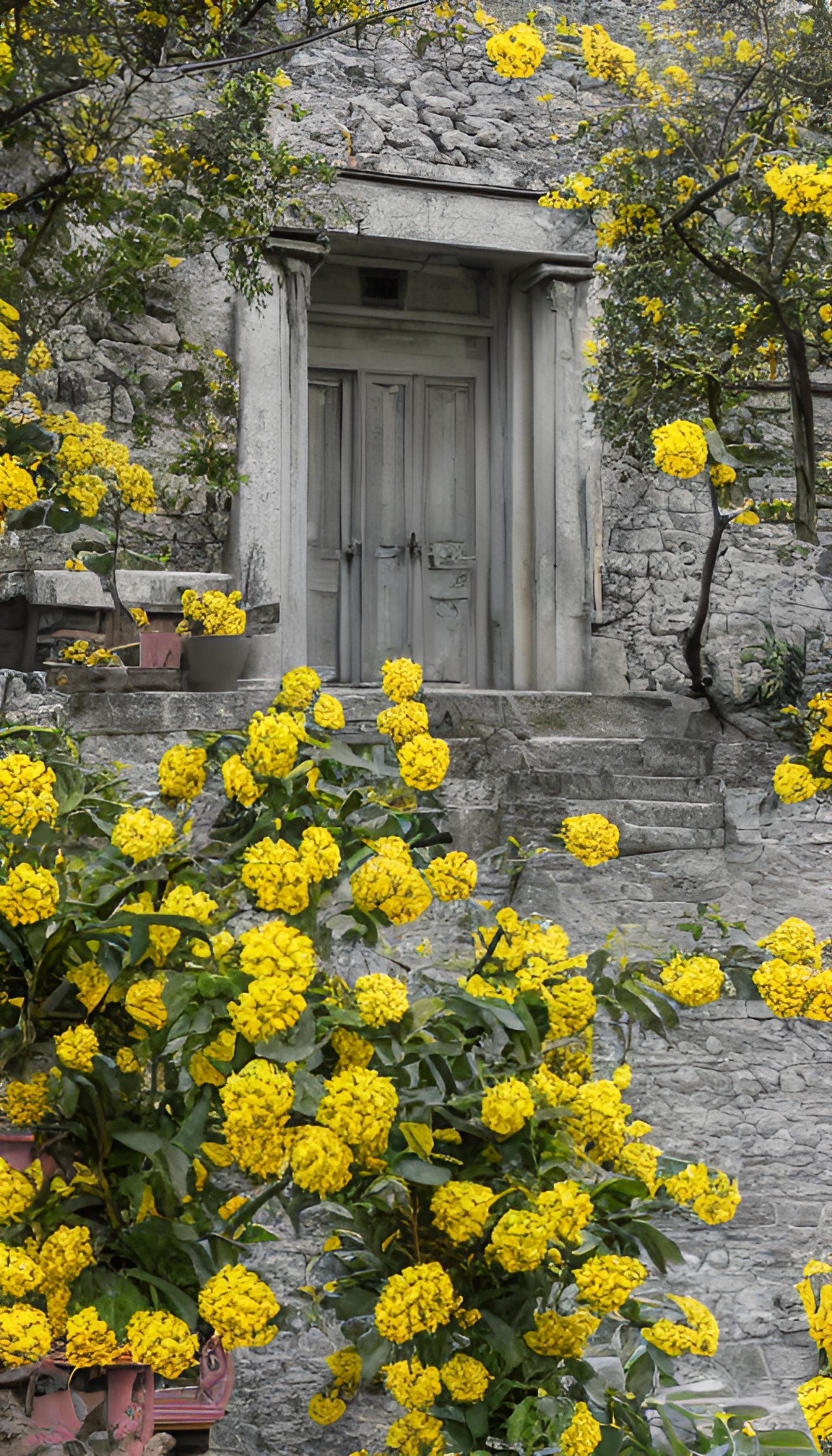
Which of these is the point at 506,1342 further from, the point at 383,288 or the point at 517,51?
the point at 383,288

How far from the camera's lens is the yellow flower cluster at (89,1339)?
1.59 metres

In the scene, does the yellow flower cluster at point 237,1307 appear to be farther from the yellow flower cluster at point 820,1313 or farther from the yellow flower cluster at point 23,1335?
the yellow flower cluster at point 820,1313

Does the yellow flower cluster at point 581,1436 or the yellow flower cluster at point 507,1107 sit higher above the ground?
the yellow flower cluster at point 507,1107

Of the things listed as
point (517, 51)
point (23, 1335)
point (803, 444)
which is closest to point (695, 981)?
point (23, 1335)

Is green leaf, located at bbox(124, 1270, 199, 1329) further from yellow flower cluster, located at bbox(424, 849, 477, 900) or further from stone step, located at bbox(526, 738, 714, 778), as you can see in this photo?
stone step, located at bbox(526, 738, 714, 778)

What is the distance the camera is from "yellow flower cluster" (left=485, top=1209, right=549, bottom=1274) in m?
1.61

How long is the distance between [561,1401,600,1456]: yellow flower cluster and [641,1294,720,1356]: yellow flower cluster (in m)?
0.23

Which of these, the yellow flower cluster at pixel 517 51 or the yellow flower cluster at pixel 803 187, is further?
the yellow flower cluster at pixel 517 51

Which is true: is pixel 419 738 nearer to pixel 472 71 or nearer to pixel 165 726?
pixel 165 726

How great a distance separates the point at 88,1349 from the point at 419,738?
0.90m

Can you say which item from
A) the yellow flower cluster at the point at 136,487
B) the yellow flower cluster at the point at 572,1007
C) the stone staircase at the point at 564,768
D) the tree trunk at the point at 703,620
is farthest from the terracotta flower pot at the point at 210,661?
the yellow flower cluster at the point at 572,1007

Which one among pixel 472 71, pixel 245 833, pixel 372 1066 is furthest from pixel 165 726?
pixel 472 71

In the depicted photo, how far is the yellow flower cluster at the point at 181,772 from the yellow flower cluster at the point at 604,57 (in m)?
3.08

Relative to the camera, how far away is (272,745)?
5.83ft
